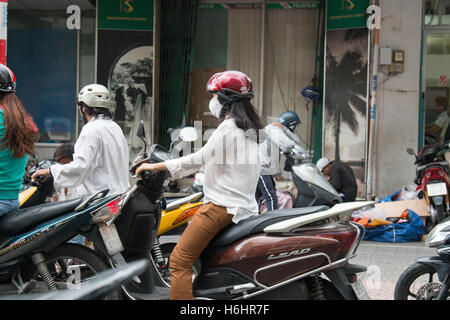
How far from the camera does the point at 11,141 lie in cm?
413

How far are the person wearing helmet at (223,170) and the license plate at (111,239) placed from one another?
39 cm

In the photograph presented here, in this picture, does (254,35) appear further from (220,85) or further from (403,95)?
(220,85)

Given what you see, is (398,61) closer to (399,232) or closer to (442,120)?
(442,120)

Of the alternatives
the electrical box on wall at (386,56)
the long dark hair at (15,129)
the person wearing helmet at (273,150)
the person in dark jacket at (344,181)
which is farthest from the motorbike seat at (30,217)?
the electrical box on wall at (386,56)

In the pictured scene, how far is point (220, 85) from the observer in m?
4.22

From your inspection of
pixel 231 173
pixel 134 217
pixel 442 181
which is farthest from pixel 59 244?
pixel 442 181

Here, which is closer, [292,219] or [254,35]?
[292,219]

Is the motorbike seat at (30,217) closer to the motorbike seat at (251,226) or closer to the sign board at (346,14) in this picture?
the motorbike seat at (251,226)

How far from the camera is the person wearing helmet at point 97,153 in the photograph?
474cm

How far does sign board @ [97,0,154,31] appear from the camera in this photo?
11.7 m

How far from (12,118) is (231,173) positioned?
1.47m

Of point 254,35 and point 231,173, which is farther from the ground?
point 254,35

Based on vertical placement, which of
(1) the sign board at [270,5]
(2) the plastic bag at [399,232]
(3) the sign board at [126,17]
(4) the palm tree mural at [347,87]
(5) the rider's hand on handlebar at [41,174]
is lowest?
(2) the plastic bag at [399,232]

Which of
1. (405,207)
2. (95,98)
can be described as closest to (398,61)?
(405,207)
